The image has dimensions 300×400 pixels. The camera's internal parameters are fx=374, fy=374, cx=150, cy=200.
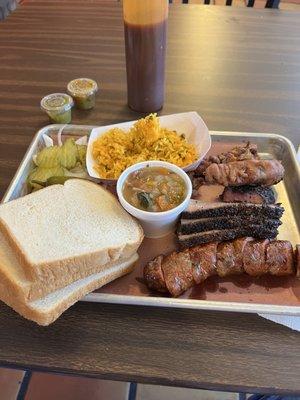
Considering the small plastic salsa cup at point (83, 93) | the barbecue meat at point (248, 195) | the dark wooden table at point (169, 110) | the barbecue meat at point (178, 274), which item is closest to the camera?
the dark wooden table at point (169, 110)

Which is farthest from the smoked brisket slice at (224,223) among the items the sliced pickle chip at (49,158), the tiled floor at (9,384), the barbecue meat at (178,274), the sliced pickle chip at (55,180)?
the tiled floor at (9,384)

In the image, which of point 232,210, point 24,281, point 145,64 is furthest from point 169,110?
point 24,281

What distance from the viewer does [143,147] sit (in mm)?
1512

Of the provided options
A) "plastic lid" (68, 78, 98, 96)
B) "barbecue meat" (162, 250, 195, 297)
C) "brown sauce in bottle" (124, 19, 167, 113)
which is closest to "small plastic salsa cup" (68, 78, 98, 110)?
"plastic lid" (68, 78, 98, 96)

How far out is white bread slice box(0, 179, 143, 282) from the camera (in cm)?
107

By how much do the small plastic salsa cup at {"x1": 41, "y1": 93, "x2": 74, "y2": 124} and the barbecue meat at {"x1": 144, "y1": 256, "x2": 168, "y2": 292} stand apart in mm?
972

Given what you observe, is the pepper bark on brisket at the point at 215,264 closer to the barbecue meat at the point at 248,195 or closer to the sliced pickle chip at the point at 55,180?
the barbecue meat at the point at 248,195

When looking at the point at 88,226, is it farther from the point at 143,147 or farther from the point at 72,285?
the point at 143,147

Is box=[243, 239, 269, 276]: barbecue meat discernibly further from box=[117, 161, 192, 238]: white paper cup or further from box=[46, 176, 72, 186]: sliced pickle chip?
box=[46, 176, 72, 186]: sliced pickle chip

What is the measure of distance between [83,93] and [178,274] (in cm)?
116

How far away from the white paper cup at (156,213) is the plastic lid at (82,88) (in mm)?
729

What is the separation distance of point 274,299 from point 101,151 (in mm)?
850

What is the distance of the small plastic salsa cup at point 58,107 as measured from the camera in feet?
5.78

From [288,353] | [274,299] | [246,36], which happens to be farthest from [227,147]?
[246,36]
